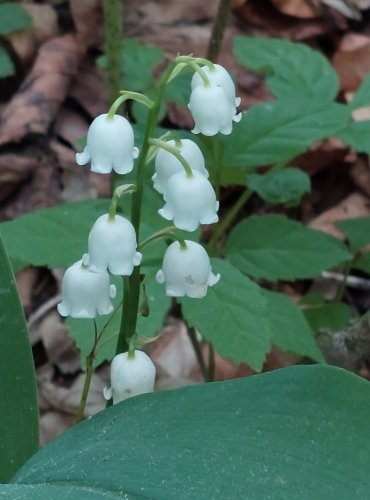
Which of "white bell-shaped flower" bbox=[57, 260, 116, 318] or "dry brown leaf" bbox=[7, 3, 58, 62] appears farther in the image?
"dry brown leaf" bbox=[7, 3, 58, 62]

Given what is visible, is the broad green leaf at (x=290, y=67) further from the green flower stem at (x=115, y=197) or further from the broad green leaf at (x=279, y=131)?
the green flower stem at (x=115, y=197)

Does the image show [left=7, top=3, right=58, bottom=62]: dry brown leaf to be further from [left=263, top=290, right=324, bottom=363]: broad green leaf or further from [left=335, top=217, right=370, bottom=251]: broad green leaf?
[left=263, top=290, right=324, bottom=363]: broad green leaf

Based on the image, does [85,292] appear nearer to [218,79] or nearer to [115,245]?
[115,245]

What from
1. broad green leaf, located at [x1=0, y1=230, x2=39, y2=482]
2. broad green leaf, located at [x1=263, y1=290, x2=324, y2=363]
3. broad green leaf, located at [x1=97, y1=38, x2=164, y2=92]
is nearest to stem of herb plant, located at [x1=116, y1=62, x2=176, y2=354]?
broad green leaf, located at [x1=0, y1=230, x2=39, y2=482]

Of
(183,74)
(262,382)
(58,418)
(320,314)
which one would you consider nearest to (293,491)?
(262,382)

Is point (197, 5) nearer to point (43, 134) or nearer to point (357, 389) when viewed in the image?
point (43, 134)
